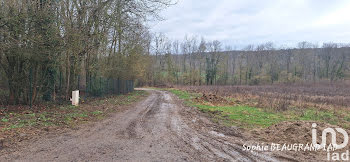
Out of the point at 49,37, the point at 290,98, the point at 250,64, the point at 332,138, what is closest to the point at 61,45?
the point at 49,37

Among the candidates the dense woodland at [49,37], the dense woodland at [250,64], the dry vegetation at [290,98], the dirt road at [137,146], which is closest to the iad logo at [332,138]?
the dirt road at [137,146]

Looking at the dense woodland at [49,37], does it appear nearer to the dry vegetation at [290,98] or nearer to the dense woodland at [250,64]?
the dry vegetation at [290,98]

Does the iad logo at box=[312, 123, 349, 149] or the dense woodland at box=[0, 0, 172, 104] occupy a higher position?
the dense woodland at box=[0, 0, 172, 104]

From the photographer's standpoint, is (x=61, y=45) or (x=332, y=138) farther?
(x=61, y=45)

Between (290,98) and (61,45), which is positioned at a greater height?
(61,45)

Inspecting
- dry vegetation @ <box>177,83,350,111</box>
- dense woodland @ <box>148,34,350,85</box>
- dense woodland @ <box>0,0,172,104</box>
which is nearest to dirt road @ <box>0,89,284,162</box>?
dense woodland @ <box>0,0,172,104</box>

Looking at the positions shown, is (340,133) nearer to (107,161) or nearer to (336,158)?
(336,158)

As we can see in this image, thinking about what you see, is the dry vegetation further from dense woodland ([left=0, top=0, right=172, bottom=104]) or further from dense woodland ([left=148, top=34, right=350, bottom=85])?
dense woodland ([left=148, top=34, right=350, bottom=85])

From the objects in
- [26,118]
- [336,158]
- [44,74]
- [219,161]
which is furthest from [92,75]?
[336,158]

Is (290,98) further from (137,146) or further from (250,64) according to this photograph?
(250,64)

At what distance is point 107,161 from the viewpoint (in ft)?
14.2

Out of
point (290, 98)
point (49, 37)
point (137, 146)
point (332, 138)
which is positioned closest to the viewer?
point (137, 146)

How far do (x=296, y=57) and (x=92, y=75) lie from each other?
251ft

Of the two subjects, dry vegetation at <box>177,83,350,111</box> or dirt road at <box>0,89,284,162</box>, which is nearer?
dirt road at <box>0,89,284,162</box>
